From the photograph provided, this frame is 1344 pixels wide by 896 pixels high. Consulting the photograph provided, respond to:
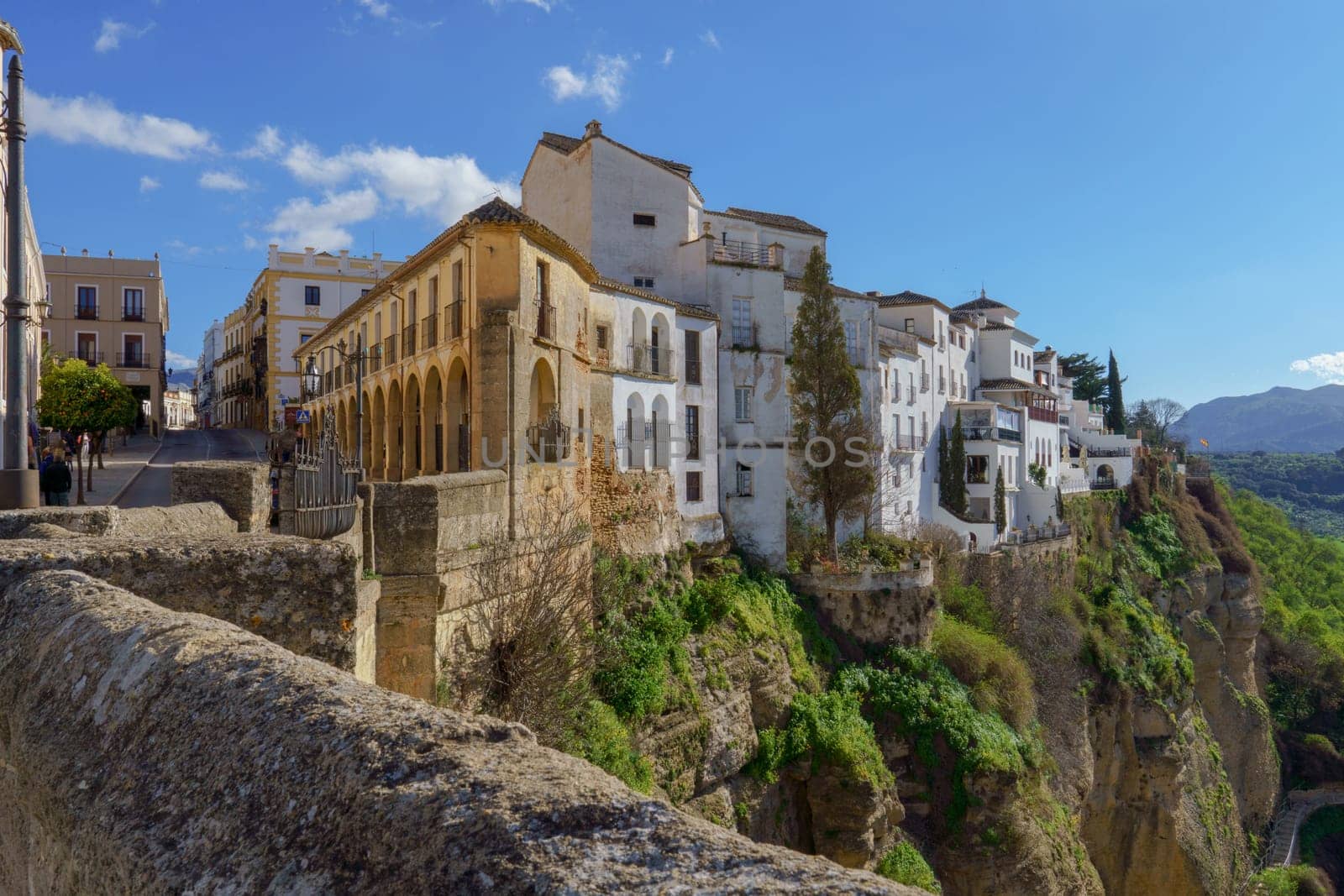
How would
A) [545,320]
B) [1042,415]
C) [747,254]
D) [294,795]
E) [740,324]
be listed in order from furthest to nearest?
[1042,415] < [747,254] < [740,324] < [545,320] < [294,795]

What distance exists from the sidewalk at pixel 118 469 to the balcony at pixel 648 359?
13009 mm

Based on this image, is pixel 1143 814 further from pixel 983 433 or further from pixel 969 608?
pixel 983 433

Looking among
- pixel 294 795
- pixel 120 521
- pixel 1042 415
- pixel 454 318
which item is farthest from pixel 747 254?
pixel 294 795

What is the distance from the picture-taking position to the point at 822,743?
22.2 metres

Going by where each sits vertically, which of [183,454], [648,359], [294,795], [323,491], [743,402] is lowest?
[294,795]

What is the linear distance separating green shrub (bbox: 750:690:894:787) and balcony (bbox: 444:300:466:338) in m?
12.2

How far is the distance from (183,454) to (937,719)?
29496mm

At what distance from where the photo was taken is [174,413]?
3738 inches

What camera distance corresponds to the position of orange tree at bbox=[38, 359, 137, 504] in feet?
68.6

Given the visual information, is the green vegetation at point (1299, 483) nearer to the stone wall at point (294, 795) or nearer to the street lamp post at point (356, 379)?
the street lamp post at point (356, 379)

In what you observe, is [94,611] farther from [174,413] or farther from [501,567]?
[174,413]

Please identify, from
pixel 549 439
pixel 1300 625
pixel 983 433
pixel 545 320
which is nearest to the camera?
pixel 549 439

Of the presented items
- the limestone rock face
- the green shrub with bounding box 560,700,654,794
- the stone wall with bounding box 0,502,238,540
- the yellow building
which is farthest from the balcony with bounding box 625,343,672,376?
the yellow building

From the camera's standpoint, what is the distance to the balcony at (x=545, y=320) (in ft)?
63.1
